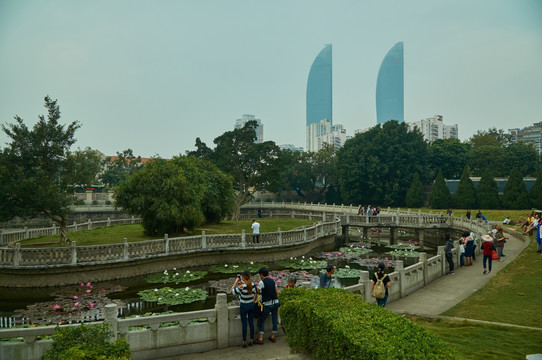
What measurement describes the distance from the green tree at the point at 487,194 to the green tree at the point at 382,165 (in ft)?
33.7

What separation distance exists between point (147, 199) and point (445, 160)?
57.0 meters

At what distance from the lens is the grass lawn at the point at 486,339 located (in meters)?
8.14

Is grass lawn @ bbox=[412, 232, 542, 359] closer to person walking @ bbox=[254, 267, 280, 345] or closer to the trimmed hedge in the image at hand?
the trimmed hedge

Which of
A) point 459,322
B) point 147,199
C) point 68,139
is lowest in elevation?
point 459,322

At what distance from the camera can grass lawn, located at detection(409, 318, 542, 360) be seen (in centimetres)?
814

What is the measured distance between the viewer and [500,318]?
422 inches

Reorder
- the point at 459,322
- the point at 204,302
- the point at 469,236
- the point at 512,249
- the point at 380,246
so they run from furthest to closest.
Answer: the point at 380,246 → the point at 512,249 → the point at 469,236 → the point at 204,302 → the point at 459,322

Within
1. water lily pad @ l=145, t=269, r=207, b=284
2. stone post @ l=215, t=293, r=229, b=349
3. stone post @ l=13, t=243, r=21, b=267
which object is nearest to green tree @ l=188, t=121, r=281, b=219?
water lily pad @ l=145, t=269, r=207, b=284

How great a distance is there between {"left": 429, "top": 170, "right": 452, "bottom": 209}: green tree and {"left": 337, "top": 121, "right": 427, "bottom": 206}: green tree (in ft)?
16.5

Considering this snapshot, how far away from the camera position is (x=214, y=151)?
2260 inches

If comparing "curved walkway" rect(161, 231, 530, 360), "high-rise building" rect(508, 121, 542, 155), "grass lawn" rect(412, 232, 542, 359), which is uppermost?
"high-rise building" rect(508, 121, 542, 155)

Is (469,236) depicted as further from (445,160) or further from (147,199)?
(445,160)

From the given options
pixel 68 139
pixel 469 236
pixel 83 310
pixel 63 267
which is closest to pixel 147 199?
pixel 68 139

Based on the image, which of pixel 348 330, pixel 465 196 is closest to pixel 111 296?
pixel 348 330
